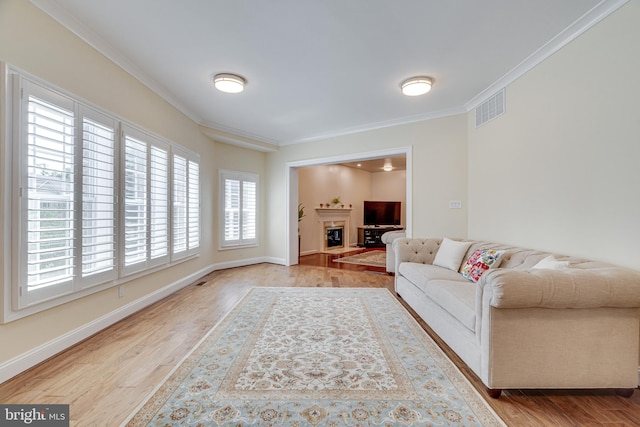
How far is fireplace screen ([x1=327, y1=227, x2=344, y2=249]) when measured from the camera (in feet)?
29.9

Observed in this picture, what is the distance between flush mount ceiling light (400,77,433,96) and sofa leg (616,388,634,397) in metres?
3.27

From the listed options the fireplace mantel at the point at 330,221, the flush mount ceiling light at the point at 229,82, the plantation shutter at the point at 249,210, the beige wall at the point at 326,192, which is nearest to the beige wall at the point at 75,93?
the flush mount ceiling light at the point at 229,82

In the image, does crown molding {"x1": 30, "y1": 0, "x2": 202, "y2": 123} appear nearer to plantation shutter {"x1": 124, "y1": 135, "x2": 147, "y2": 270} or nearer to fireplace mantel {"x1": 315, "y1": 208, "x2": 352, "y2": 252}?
plantation shutter {"x1": 124, "y1": 135, "x2": 147, "y2": 270}

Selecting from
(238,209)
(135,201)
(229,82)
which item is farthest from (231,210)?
(229,82)

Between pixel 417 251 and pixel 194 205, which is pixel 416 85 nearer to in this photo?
pixel 417 251

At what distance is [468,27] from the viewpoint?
249 centimetres

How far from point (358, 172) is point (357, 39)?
25.3 ft

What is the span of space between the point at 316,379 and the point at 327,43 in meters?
2.94

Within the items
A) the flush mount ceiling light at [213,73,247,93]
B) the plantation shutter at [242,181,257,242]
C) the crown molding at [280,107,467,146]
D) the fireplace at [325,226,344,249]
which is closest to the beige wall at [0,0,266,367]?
the flush mount ceiling light at [213,73,247,93]


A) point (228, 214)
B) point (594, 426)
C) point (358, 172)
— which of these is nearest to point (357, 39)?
point (594, 426)

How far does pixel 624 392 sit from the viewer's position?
1835 mm

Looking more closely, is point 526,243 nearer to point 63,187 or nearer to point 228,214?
point 63,187

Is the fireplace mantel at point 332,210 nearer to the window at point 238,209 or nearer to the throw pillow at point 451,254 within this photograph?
the window at point 238,209

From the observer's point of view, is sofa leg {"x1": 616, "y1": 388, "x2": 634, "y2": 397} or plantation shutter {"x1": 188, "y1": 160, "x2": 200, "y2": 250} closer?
sofa leg {"x1": 616, "y1": 388, "x2": 634, "y2": 397}
